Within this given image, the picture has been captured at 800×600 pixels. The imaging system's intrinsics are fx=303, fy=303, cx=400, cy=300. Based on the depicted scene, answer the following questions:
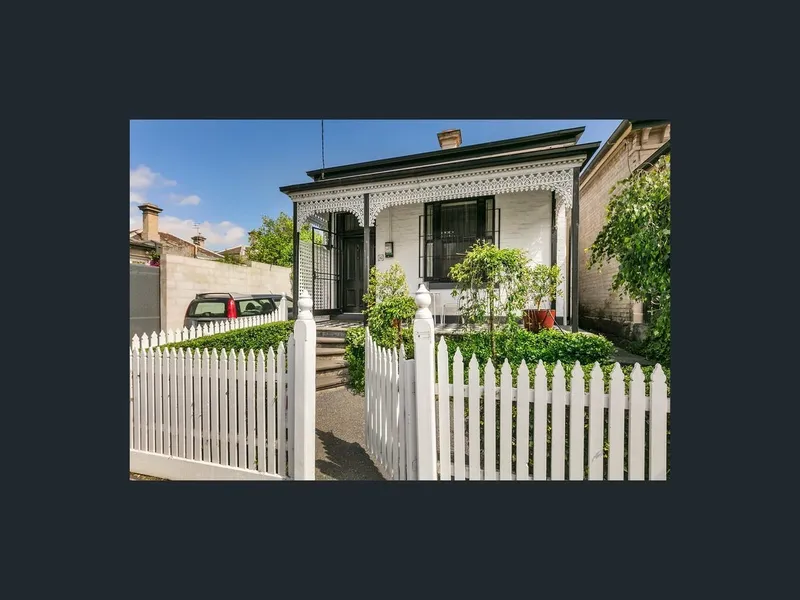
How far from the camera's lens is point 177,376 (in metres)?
2.25

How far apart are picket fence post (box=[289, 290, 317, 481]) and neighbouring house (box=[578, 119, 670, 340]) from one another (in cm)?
246

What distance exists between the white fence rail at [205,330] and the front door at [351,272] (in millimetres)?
1503

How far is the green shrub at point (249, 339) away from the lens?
3.06m

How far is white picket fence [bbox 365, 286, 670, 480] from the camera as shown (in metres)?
1.58

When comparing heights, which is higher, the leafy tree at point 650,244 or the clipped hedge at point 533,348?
the leafy tree at point 650,244

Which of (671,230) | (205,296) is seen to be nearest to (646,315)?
(671,230)

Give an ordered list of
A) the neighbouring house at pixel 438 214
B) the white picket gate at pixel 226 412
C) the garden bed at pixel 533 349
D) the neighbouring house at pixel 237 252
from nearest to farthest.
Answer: the white picket gate at pixel 226 412 < the garden bed at pixel 533 349 < the neighbouring house at pixel 237 252 < the neighbouring house at pixel 438 214

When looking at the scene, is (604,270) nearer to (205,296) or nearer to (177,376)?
(177,376)

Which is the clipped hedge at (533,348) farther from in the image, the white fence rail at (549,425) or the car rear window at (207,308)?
the car rear window at (207,308)

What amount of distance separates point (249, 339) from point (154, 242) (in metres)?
1.38

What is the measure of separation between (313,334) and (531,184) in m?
3.68

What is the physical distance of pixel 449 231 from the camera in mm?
5531

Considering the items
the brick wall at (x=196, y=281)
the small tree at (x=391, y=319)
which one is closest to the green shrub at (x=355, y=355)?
the small tree at (x=391, y=319)

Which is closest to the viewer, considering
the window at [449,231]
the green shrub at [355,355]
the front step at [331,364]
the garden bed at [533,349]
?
the garden bed at [533,349]
